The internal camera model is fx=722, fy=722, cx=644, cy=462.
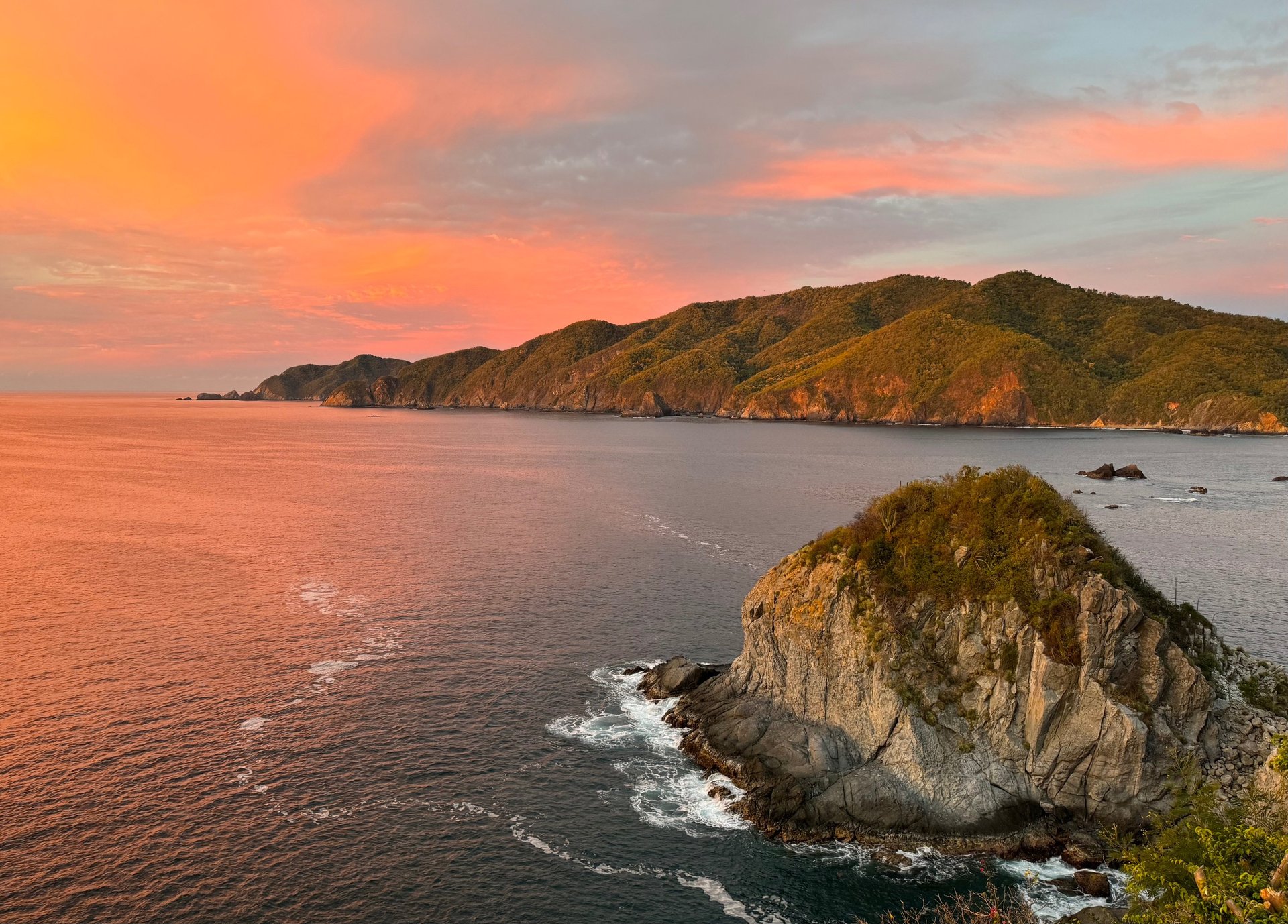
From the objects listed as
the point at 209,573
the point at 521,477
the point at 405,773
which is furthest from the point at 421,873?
the point at 521,477

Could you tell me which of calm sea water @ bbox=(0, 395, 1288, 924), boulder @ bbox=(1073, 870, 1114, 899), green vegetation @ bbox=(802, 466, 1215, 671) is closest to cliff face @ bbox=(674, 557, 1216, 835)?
green vegetation @ bbox=(802, 466, 1215, 671)

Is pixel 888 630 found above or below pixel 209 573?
above

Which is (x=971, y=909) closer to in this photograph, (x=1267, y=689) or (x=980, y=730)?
(x=980, y=730)

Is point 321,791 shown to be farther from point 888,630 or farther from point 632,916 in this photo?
point 888,630

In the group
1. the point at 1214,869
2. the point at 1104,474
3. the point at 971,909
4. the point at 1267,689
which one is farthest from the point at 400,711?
the point at 1104,474

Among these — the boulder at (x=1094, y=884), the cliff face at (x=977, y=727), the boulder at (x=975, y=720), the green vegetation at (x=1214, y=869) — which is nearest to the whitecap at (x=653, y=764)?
the boulder at (x=975, y=720)

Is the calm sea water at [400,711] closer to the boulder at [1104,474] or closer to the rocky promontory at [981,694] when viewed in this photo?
the rocky promontory at [981,694]

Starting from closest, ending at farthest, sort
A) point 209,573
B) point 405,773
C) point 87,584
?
point 405,773 → point 87,584 → point 209,573
